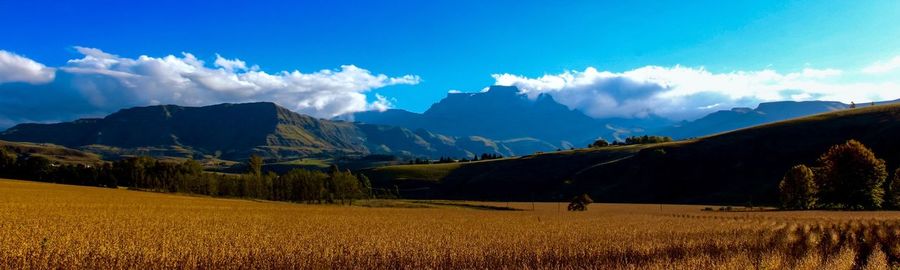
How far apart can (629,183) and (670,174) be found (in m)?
12.7

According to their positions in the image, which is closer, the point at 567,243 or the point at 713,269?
the point at 713,269

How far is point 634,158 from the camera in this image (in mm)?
196375

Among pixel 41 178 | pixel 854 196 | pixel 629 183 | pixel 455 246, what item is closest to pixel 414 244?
pixel 455 246

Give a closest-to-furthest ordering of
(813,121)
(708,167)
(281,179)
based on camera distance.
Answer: (281,179) → (708,167) → (813,121)

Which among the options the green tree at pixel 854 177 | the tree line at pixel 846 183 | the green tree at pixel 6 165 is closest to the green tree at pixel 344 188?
the tree line at pixel 846 183

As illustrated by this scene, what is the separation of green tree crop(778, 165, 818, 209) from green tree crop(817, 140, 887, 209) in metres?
2.94

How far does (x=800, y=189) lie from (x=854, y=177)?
819 cm

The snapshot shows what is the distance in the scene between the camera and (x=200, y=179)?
524 ft

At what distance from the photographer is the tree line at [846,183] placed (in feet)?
284

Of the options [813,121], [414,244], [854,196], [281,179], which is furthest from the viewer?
[813,121]

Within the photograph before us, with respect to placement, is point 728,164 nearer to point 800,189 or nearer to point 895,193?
point 895,193

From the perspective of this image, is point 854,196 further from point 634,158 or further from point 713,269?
point 634,158

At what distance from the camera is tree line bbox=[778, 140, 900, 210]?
86.6m

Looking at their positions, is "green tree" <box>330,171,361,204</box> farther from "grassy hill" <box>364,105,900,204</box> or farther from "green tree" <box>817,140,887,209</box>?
"green tree" <box>817,140,887,209</box>
